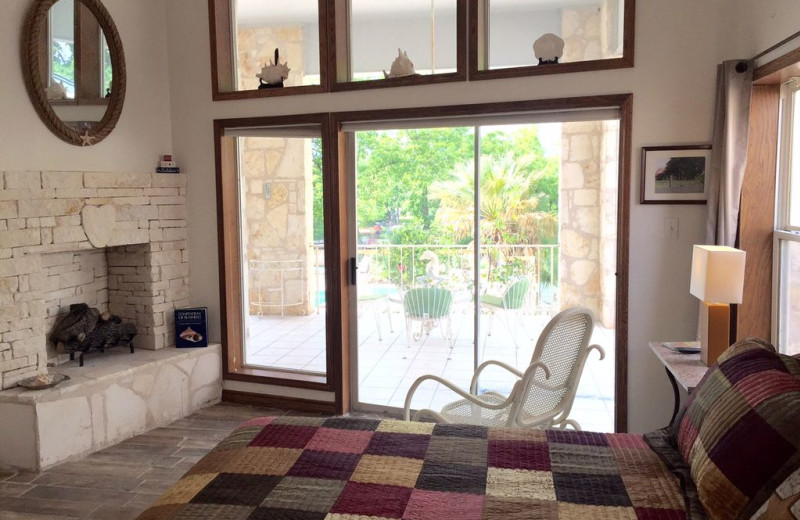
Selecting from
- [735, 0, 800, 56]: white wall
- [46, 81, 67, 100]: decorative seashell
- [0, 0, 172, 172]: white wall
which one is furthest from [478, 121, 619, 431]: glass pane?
[46, 81, 67, 100]: decorative seashell

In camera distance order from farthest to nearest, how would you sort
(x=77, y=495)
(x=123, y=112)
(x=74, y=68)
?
(x=123, y=112) → (x=74, y=68) → (x=77, y=495)

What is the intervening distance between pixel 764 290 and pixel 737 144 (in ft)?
2.42

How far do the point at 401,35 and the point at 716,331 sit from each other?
270 cm

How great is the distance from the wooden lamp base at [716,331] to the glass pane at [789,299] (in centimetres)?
37

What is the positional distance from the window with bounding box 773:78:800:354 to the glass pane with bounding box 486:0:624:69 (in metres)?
1.04

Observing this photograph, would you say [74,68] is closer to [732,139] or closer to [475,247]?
[475,247]

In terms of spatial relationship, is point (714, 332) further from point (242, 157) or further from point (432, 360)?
point (242, 157)

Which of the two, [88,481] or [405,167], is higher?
[405,167]

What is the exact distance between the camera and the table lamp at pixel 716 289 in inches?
106

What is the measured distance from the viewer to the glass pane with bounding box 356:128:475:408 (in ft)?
13.9

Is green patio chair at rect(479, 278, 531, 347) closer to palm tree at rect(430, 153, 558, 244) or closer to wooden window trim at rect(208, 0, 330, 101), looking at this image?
palm tree at rect(430, 153, 558, 244)

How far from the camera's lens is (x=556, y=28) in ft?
12.7

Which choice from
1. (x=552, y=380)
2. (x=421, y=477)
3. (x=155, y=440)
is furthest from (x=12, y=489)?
(x=552, y=380)

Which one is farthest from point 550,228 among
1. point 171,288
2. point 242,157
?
point 171,288
